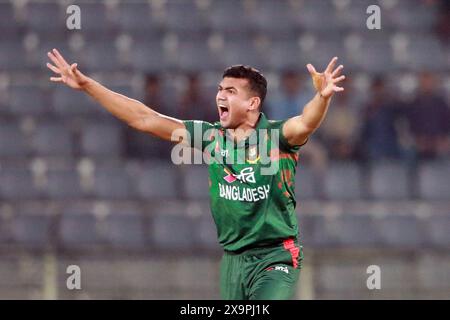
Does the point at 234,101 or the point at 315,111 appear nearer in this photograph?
the point at 315,111

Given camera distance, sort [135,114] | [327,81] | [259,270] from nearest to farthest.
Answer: [327,81]
[259,270]
[135,114]

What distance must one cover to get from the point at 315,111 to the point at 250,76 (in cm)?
71

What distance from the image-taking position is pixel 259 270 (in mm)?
6992

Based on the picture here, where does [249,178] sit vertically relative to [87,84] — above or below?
below

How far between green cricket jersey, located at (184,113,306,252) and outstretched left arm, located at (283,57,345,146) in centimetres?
19

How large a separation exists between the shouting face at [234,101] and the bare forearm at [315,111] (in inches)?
21.5

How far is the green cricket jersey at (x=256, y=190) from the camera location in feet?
23.0

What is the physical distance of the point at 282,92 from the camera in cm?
1264

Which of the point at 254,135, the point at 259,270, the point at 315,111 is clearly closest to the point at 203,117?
the point at 254,135

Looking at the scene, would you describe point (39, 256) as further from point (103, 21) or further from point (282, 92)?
point (103, 21)

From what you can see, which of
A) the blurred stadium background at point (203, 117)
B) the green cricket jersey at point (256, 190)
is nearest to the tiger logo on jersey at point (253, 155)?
the green cricket jersey at point (256, 190)

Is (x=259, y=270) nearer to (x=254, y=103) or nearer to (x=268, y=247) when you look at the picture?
(x=268, y=247)
